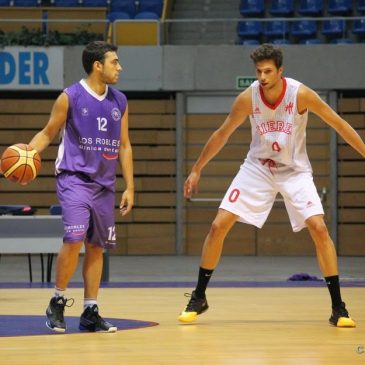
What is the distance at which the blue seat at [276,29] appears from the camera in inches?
686

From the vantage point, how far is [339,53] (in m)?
17.4

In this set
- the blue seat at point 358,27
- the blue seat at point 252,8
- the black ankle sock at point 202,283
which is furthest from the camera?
the blue seat at point 252,8

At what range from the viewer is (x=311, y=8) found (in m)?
18.2

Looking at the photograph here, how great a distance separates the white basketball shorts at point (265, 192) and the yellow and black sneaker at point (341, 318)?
19.9 inches

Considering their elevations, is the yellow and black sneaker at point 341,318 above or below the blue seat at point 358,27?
below

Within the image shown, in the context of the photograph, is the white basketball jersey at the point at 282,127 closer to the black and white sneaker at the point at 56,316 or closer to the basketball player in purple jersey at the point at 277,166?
the basketball player in purple jersey at the point at 277,166

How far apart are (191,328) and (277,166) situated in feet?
3.50

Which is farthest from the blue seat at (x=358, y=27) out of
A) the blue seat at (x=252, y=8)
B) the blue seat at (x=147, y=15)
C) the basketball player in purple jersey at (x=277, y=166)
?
the basketball player in purple jersey at (x=277, y=166)

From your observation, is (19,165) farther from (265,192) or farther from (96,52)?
(265,192)

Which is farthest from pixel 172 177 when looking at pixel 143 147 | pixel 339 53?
pixel 339 53

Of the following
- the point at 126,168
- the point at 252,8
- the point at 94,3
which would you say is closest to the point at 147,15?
the point at 94,3

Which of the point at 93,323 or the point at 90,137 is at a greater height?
the point at 90,137

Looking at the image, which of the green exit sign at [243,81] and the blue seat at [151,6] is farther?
the blue seat at [151,6]

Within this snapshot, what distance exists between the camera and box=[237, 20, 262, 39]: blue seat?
17359 millimetres
